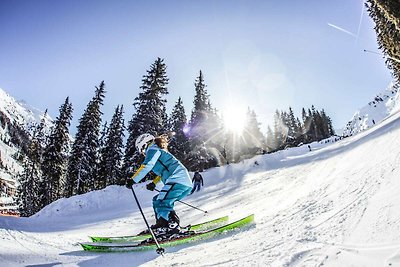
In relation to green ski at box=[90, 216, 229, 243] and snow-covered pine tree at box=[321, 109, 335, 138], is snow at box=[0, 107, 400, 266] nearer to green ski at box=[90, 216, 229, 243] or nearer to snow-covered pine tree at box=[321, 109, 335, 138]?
green ski at box=[90, 216, 229, 243]

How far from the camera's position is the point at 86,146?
34969 mm

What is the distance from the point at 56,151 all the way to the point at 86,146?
4.25 m

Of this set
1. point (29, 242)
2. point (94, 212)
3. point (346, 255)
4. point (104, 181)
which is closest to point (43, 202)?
point (104, 181)

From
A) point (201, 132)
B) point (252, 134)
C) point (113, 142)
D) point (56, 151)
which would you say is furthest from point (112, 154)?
point (252, 134)

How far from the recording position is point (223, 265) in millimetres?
3707

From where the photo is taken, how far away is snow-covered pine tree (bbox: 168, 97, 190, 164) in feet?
121

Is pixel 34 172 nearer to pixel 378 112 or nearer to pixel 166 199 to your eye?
pixel 166 199

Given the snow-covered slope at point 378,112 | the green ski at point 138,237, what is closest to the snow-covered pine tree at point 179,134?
the snow-covered slope at point 378,112

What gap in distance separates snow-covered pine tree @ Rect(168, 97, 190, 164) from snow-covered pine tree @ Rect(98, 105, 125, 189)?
770 centimetres

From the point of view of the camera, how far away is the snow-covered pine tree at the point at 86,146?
113ft

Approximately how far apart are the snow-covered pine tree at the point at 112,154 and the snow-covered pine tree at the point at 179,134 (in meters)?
7.70

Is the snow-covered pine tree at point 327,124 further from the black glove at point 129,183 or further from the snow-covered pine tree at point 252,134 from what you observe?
the black glove at point 129,183

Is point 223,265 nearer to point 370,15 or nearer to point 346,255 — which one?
point 346,255

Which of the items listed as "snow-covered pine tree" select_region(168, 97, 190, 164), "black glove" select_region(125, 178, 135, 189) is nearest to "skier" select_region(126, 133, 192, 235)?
"black glove" select_region(125, 178, 135, 189)
